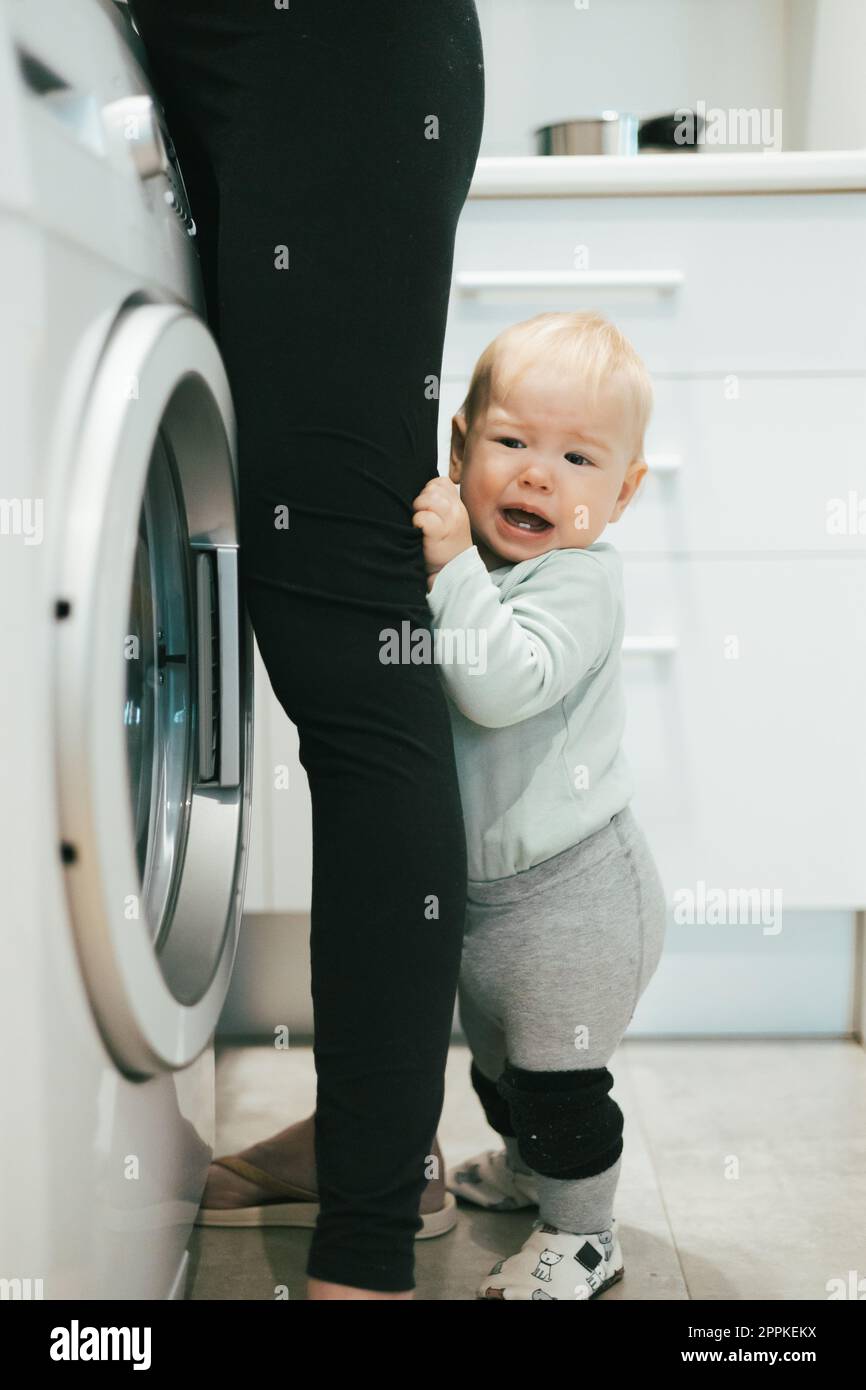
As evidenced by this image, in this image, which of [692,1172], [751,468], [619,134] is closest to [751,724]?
[751,468]

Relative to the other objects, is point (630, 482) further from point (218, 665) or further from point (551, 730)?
point (218, 665)

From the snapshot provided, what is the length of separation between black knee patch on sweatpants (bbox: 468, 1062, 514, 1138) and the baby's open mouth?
432 mm

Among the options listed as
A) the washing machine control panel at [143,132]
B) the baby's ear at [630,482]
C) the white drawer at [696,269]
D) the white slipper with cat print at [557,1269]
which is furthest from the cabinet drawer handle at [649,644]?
the washing machine control panel at [143,132]

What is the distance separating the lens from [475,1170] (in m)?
1.09

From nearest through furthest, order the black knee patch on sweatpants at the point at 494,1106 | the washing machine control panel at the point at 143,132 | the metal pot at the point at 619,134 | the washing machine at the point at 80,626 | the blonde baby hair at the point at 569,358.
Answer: the washing machine at the point at 80,626
the washing machine control panel at the point at 143,132
the blonde baby hair at the point at 569,358
the black knee patch on sweatpants at the point at 494,1106
the metal pot at the point at 619,134

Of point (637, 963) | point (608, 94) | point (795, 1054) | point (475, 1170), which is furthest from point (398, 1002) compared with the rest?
point (608, 94)

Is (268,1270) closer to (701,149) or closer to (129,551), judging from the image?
(129,551)

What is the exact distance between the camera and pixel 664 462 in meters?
1.34

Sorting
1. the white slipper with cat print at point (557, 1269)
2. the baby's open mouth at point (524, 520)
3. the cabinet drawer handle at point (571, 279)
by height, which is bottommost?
the white slipper with cat print at point (557, 1269)

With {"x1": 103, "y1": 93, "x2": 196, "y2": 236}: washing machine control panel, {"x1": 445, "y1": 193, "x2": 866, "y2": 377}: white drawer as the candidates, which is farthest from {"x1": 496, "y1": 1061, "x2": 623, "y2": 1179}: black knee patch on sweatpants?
{"x1": 445, "y1": 193, "x2": 866, "y2": 377}: white drawer

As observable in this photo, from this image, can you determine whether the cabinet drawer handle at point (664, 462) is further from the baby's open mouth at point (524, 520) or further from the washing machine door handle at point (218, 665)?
the washing machine door handle at point (218, 665)

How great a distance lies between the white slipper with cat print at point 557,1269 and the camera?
897mm

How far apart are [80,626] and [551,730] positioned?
44 centimetres

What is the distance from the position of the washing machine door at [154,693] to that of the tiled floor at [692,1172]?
0.31 m
